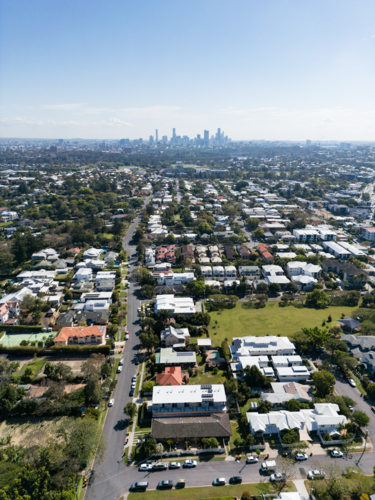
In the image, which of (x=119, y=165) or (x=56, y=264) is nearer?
(x=56, y=264)

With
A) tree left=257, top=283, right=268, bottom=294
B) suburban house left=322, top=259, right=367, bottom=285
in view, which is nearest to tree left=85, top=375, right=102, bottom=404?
tree left=257, top=283, right=268, bottom=294

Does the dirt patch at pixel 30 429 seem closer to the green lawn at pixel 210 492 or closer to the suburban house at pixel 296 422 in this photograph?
the green lawn at pixel 210 492

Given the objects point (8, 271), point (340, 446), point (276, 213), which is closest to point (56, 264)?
point (8, 271)

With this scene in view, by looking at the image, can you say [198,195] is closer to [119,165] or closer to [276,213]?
[276,213]

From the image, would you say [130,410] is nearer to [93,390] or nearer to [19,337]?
[93,390]

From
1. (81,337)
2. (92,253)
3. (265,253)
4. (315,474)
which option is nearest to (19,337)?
(81,337)

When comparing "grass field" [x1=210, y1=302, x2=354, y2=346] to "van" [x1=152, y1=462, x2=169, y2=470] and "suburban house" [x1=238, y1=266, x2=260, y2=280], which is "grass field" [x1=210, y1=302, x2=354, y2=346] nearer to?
"suburban house" [x1=238, y1=266, x2=260, y2=280]
